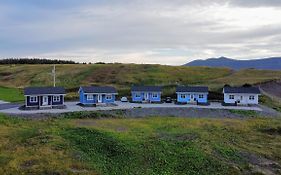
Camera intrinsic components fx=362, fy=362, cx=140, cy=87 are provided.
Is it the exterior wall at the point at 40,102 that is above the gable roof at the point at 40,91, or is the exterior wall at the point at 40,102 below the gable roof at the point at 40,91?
below

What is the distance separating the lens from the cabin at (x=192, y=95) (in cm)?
5909

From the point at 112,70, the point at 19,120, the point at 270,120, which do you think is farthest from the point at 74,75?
the point at 270,120

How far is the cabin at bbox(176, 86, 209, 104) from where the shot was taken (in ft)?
194

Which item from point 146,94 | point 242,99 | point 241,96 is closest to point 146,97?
point 146,94

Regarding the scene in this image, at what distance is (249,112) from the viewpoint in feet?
162

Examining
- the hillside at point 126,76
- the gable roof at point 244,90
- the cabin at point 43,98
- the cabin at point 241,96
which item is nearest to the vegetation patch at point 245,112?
the cabin at point 241,96

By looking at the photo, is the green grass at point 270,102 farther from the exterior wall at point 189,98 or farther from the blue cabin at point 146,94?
the blue cabin at point 146,94

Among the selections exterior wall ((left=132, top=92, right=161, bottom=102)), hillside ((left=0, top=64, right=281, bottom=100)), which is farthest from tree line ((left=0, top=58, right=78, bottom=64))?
exterior wall ((left=132, top=92, right=161, bottom=102))

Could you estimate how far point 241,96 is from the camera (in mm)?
57938

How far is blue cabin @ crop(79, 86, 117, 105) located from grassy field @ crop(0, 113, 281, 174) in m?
15.8

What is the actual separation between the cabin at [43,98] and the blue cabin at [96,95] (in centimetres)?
373

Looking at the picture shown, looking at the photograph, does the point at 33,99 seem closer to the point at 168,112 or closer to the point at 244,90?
the point at 168,112

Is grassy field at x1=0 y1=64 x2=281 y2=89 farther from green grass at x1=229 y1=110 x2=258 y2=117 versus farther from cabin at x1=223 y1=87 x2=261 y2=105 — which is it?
green grass at x1=229 y1=110 x2=258 y2=117

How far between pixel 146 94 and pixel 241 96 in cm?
1543
